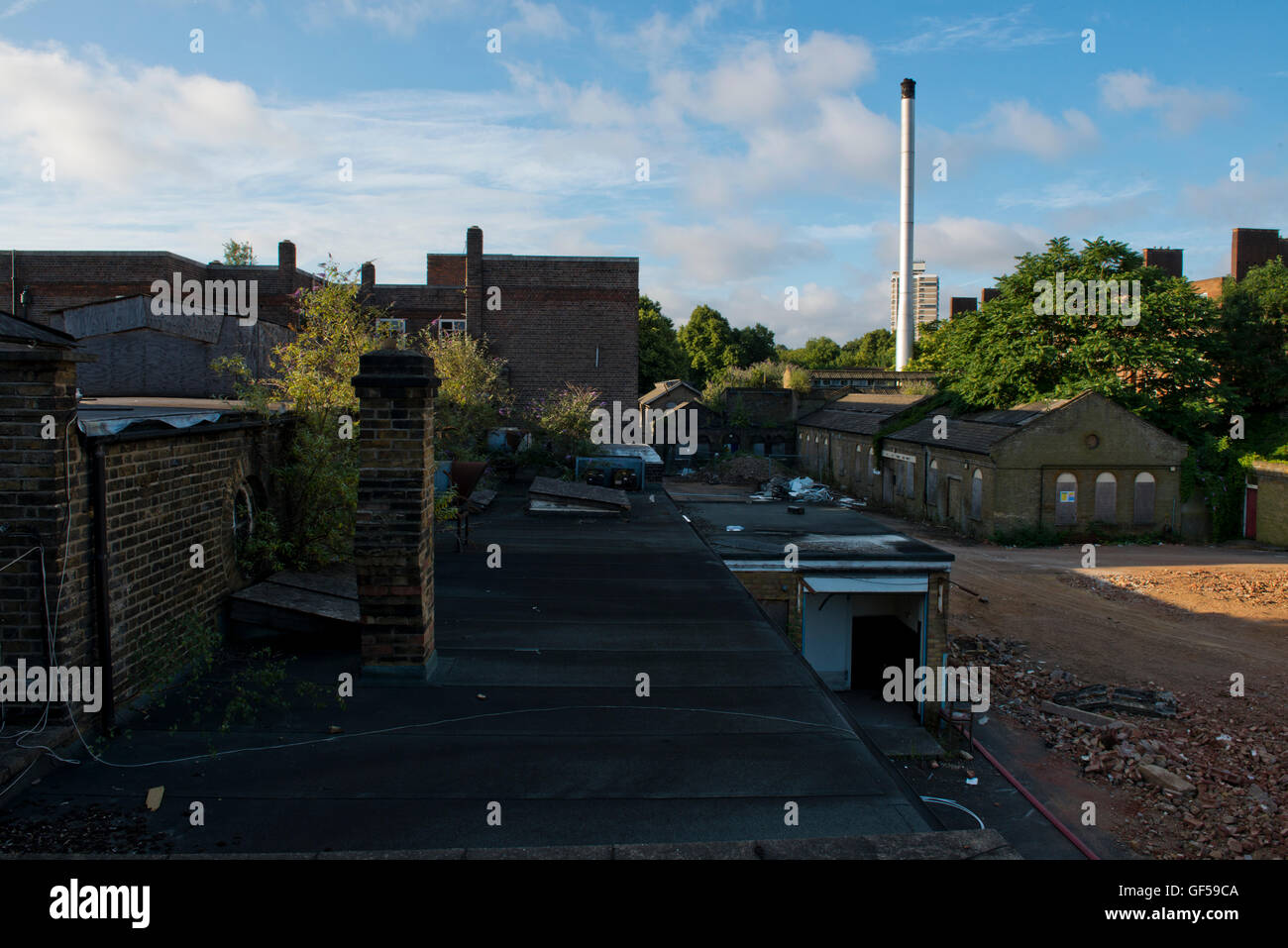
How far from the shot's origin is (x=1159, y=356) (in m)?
29.6

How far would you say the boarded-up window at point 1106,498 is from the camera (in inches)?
1107

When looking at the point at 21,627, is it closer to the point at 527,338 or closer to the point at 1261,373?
the point at 527,338

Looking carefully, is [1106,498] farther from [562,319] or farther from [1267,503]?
[562,319]

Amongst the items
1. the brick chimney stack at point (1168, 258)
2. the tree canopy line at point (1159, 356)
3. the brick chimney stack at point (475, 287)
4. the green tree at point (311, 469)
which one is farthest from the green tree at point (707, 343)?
the green tree at point (311, 469)

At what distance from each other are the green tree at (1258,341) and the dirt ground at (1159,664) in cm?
855

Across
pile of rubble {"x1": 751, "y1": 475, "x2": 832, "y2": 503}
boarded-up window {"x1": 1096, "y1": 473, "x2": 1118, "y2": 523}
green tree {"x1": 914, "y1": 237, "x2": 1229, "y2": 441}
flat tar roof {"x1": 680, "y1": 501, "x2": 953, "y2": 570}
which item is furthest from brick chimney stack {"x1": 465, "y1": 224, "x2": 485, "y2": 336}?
boarded-up window {"x1": 1096, "y1": 473, "x2": 1118, "y2": 523}

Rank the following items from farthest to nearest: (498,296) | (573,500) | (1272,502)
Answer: (498,296) → (1272,502) → (573,500)

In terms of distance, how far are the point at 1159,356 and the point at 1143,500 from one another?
215 inches

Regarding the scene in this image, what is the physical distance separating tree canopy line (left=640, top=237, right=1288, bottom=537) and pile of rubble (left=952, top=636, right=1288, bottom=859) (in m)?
17.8

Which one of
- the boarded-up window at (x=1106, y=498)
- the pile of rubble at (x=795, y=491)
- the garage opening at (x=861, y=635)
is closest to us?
the garage opening at (x=861, y=635)

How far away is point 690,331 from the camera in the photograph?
7962 centimetres

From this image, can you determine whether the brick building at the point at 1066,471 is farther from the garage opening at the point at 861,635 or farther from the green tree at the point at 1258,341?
the garage opening at the point at 861,635

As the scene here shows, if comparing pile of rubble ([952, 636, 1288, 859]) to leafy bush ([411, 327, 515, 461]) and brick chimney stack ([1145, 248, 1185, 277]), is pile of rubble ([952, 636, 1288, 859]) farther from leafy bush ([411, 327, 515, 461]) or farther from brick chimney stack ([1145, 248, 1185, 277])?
brick chimney stack ([1145, 248, 1185, 277])

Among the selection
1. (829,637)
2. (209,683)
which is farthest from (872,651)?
(209,683)
